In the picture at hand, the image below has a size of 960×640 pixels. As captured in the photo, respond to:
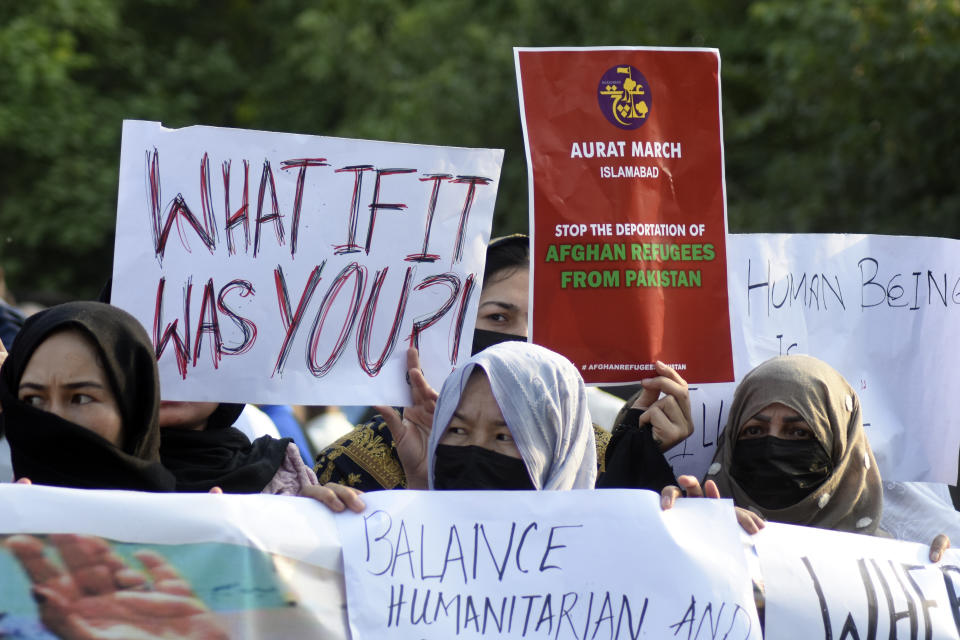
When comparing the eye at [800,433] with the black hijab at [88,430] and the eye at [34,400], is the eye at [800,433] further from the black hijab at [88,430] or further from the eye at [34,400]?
the eye at [34,400]

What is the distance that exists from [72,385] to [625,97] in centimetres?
153

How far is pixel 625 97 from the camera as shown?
3.34 meters

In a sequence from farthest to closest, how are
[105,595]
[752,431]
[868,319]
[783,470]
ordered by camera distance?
[868,319] → [752,431] → [783,470] → [105,595]

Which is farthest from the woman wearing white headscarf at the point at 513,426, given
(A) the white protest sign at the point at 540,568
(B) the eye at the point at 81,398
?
(B) the eye at the point at 81,398

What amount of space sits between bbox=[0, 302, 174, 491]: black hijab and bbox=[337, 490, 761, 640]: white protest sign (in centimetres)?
47

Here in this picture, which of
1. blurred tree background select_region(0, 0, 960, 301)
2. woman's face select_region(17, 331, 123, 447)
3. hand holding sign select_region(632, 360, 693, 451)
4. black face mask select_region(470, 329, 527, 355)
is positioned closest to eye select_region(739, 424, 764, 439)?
hand holding sign select_region(632, 360, 693, 451)

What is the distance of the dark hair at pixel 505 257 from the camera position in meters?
3.71

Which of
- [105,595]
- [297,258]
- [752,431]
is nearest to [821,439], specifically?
[752,431]

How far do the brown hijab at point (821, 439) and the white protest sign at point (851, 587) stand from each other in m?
0.33

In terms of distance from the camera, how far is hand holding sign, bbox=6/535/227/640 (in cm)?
228

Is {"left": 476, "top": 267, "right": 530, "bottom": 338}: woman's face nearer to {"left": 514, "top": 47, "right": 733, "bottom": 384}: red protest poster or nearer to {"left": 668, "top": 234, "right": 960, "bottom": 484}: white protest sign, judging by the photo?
{"left": 514, "top": 47, "right": 733, "bottom": 384}: red protest poster

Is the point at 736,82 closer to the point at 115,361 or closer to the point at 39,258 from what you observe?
the point at 39,258

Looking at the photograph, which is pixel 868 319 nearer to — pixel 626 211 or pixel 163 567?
pixel 626 211

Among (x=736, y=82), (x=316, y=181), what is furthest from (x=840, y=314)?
(x=736, y=82)
